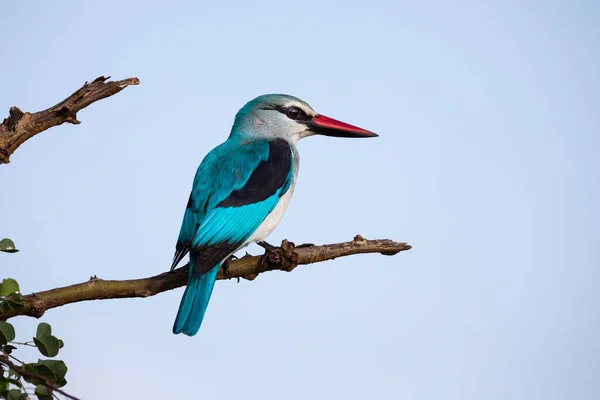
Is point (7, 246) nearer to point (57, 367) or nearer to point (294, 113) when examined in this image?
point (57, 367)

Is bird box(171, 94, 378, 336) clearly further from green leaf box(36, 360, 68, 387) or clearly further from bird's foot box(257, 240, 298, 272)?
green leaf box(36, 360, 68, 387)

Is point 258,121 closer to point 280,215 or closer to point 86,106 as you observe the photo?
point 280,215

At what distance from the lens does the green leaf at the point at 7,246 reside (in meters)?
3.20

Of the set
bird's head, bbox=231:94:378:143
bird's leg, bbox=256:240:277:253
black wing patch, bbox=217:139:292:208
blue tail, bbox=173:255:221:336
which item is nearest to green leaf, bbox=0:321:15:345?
blue tail, bbox=173:255:221:336

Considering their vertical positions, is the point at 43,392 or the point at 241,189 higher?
the point at 241,189

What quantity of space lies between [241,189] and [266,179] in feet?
0.71

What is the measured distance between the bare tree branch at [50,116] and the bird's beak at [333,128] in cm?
194

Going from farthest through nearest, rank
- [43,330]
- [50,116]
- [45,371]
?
1. [50,116]
2. [43,330]
3. [45,371]

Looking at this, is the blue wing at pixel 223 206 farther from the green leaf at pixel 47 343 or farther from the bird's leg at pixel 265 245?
the green leaf at pixel 47 343

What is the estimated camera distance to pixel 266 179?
502 cm

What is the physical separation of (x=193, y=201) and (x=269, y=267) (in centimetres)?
68

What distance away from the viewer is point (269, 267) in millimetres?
4434

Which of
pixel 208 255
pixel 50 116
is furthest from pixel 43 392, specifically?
pixel 50 116

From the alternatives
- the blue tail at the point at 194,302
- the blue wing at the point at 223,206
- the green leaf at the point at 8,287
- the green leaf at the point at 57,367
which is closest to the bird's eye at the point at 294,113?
the blue wing at the point at 223,206
